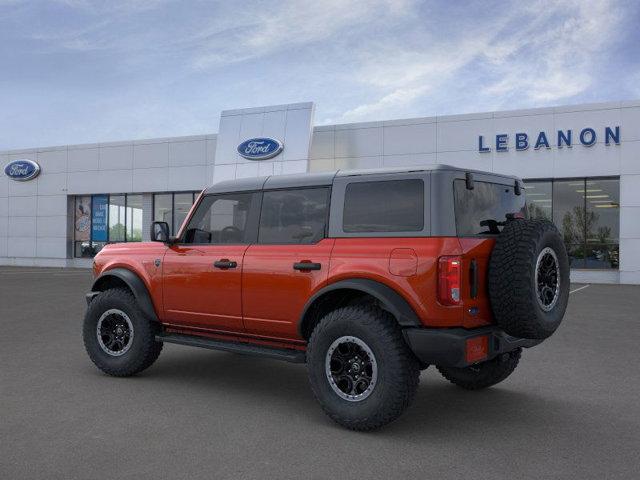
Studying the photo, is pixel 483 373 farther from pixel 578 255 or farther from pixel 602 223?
pixel 602 223

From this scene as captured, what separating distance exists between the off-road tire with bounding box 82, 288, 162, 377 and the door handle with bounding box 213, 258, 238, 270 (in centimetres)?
118

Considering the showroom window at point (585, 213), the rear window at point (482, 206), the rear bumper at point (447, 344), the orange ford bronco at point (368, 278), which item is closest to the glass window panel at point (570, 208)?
the showroom window at point (585, 213)

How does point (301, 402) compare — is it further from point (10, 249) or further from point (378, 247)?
point (10, 249)

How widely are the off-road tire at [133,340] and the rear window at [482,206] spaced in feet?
10.8

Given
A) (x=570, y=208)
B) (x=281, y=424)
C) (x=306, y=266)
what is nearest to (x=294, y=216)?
(x=306, y=266)

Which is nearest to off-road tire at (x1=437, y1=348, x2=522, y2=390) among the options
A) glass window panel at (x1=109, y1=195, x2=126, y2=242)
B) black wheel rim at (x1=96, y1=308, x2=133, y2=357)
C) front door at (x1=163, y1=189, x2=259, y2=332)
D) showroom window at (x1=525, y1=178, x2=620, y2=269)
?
front door at (x1=163, y1=189, x2=259, y2=332)

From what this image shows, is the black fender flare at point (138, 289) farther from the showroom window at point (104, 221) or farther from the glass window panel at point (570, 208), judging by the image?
the showroom window at point (104, 221)

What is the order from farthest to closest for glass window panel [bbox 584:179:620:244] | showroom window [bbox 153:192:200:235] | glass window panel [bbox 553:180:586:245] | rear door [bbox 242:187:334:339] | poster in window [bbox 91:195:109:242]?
poster in window [bbox 91:195:109:242] → showroom window [bbox 153:192:200:235] → glass window panel [bbox 553:180:586:245] → glass window panel [bbox 584:179:620:244] → rear door [bbox 242:187:334:339]

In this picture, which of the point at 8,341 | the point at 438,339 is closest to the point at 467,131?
the point at 8,341

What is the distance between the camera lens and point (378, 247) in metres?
4.53

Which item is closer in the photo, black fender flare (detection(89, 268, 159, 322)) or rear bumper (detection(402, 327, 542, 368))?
rear bumper (detection(402, 327, 542, 368))

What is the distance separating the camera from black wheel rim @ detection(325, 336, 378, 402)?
14.6 ft

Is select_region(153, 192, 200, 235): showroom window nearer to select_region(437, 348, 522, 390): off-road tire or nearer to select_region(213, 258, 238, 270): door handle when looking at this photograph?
select_region(213, 258, 238, 270): door handle

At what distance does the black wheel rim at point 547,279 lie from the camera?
179 inches
